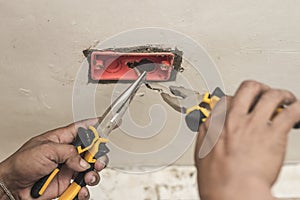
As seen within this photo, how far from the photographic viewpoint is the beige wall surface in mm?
738

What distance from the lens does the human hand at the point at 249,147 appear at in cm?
52

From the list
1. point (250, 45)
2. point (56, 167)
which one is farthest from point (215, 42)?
point (56, 167)

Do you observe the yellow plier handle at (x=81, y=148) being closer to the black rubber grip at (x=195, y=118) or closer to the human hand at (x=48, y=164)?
the human hand at (x=48, y=164)

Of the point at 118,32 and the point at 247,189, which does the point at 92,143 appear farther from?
the point at 247,189

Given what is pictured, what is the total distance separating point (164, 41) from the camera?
2.62ft

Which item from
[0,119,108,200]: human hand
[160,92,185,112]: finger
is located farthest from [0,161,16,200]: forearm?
[160,92,185,112]: finger

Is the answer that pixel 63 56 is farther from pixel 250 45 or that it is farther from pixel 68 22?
pixel 250 45

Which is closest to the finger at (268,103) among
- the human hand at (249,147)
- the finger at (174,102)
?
the human hand at (249,147)

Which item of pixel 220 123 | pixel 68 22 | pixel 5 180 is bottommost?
pixel 5 180

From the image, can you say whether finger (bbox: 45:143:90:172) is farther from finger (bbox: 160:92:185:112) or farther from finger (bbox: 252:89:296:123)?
finger (bbox: 252:89:296:123)

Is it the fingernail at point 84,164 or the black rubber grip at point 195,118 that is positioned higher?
the black rubber grip at point 195,118

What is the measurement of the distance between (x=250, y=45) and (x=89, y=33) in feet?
0.84

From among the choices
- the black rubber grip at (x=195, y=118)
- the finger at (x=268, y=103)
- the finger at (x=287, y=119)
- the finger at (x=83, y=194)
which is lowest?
the finger at (x=83, y=194)

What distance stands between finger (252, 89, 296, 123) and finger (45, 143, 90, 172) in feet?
1.04
